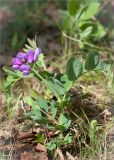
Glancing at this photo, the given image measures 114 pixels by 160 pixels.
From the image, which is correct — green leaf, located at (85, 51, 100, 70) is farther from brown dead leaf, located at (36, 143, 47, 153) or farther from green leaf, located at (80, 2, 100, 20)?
green leaf, located at (80, 2, 100, 20)

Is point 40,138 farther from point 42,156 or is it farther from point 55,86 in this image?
point 55,86

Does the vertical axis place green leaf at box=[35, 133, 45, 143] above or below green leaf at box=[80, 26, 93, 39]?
below

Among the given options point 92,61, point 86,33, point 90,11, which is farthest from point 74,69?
point 90,11

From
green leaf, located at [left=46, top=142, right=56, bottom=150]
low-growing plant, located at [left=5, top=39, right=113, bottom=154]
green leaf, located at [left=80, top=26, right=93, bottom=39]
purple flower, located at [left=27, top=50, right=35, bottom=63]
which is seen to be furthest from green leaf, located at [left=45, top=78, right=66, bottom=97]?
green leaf, located at [left=80, top=26, right=93, bottom=39]

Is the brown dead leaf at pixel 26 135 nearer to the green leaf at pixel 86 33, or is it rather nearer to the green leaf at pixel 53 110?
the green leaf at pixel 53 110

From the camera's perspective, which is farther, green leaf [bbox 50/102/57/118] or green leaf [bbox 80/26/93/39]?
green leaf [bbox 80/26/93/39]

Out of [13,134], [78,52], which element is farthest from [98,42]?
[13,134]

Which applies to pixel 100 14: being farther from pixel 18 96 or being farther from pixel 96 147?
pixel 96 147
